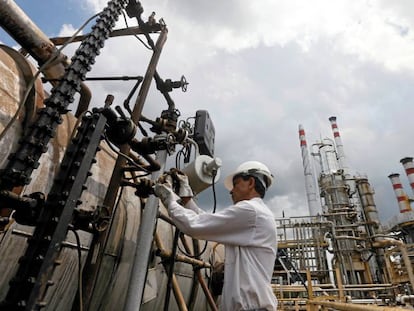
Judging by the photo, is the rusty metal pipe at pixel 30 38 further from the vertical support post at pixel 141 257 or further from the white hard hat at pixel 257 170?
the white hard hat at pixel 257 170

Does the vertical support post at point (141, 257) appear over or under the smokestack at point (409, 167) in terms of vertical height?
under

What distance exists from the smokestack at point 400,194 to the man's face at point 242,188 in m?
19.8

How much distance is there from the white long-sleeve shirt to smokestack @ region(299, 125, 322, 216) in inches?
911

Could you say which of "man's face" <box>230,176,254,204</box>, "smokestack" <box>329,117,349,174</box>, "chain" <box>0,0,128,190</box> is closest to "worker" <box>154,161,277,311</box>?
"man's face" <box>230,176,254,204</box>

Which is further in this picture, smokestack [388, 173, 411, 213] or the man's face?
smokestack [388, 173, 411, 213]

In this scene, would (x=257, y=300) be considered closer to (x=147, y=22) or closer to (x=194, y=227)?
(x=194, y=227)

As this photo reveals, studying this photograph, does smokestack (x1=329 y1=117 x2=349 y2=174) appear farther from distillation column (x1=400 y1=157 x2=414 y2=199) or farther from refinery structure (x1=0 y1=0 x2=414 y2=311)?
refinery structure (x1=0 y1=0 x2=414 y2=311)

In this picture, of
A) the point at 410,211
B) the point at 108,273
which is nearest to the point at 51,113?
the point at 108,273

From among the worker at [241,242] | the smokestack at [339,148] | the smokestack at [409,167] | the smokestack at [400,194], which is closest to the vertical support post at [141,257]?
the worker at [241,242]

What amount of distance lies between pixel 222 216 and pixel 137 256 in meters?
0.75

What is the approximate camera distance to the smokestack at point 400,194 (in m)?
17.4

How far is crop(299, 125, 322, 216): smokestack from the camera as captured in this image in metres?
23.4

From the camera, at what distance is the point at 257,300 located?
1488mm

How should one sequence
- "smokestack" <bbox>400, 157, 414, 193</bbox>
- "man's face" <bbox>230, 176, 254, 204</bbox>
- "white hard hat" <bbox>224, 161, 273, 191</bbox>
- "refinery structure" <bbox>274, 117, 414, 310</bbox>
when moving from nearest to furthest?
1. "man's face" <bbox>230, 176, 254, 204</bbox>
2. "white hard hat" <bbox>224, 161, 273, 191</bbox>
3. "refinery structure" <bbox>274, 117, 414, 310</bbox>
4. "smokestack" <bbox>400, 157, 414, 193</bbox>
